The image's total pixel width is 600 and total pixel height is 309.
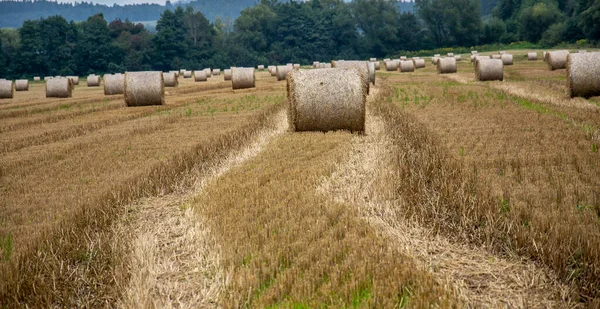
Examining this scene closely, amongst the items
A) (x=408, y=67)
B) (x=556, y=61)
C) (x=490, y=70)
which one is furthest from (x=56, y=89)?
(x=556, y=61)

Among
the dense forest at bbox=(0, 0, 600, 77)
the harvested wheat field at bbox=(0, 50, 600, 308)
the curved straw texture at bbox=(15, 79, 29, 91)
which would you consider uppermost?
the dense forest at bbox=(0, 0, 600, 77)

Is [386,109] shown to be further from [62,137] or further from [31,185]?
[31,185]

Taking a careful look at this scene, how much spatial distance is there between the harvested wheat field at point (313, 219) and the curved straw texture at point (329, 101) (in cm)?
13

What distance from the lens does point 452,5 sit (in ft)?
361

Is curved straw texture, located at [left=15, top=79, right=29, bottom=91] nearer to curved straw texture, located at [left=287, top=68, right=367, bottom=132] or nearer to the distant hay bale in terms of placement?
curved straw texture, located at [left=287, top=68, right=367, bottom=132]

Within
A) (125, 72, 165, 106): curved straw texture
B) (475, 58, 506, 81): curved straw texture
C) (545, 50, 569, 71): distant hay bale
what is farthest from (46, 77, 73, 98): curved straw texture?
(545, 50, 569, 71): distant hay bale

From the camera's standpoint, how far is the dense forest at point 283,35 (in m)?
82.5

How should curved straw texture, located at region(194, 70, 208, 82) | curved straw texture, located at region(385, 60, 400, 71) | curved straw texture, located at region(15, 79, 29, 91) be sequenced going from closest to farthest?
curved straw texture, located at region(15, 79, 29, 91)
curved straw texture, located at region(194, 70, 208, 82)
curved straw texture, located at region(385, 60, 400, 71)

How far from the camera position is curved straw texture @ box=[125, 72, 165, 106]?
2022 centimetres

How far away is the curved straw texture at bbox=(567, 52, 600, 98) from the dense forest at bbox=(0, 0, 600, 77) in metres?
54.2

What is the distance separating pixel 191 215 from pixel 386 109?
34.8 ft

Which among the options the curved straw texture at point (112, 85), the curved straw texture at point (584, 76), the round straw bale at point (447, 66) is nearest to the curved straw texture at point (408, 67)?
the round straw bale at point (447, 66)

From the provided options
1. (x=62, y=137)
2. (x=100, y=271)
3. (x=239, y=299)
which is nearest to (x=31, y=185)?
(x=100, y=271)

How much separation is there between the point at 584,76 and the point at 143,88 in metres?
15.3
